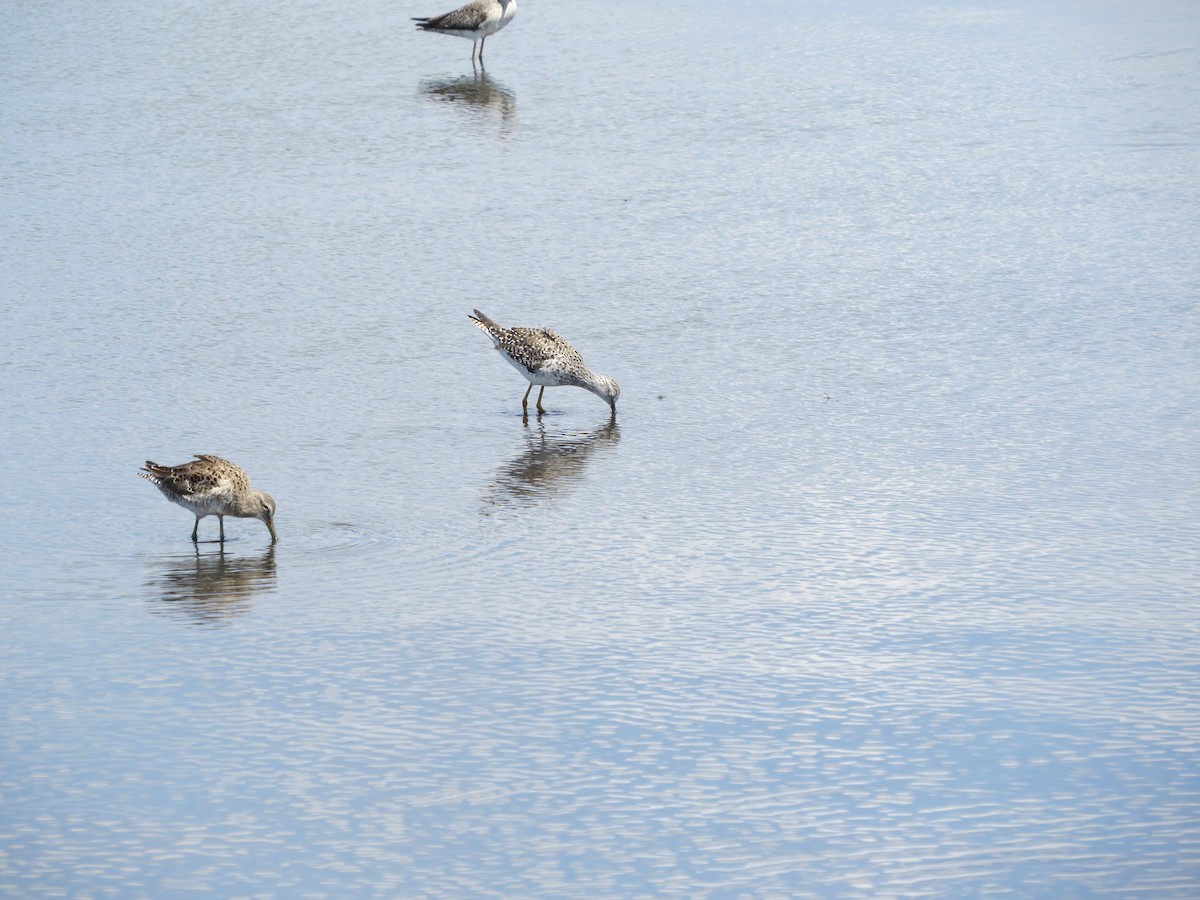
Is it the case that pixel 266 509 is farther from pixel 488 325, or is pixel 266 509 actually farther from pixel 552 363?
pixel 488 325

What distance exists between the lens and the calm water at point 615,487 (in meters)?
8.95

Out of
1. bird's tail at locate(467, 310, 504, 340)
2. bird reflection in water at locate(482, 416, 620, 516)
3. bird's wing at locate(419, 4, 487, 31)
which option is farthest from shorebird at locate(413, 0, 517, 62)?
bird reflection in water at locate(482, 416, 620, 516)

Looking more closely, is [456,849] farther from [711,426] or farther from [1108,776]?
[711,426]

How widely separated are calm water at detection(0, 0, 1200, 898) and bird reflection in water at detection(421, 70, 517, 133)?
20 cm

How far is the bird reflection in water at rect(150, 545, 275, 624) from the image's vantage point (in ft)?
37.8

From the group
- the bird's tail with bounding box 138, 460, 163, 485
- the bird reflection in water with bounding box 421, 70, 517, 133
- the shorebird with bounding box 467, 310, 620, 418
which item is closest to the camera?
the bird's tail with bounding box 138, 460, 163, 485

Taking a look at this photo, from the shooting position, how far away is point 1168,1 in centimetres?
3316

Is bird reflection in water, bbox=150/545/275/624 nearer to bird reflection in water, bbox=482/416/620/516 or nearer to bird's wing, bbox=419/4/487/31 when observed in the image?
bird reflection in water, bbox=482/416/620/516

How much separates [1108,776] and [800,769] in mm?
1533

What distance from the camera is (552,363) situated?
15.8 meters

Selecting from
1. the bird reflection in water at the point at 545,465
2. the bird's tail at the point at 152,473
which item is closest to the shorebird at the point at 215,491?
the bird's tail at the point at 152,473

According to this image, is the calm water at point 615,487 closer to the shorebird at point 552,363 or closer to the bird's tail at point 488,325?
the shorebird at point 552,363

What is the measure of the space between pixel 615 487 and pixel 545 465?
Result: 2.95 ft

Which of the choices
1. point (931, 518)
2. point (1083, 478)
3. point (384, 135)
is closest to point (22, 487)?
point (931, 518)
